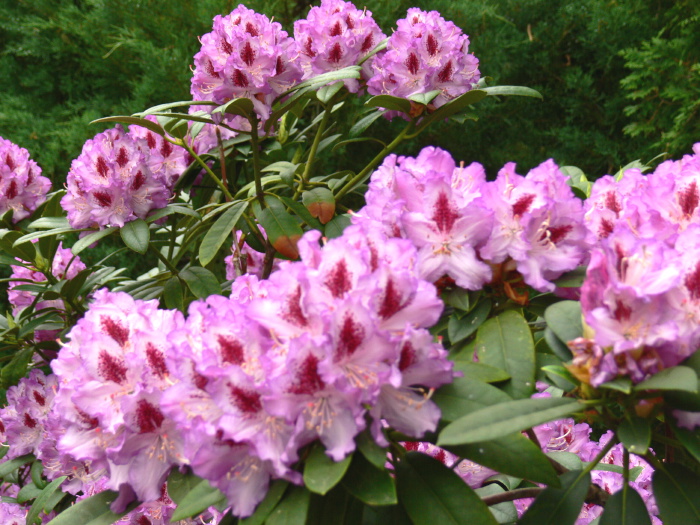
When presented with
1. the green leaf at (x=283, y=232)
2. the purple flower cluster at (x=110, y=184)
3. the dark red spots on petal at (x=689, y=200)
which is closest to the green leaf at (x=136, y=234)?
the purple flower cluster at (x=110, y=184)

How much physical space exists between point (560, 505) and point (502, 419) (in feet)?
0.73

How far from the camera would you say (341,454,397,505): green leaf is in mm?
700

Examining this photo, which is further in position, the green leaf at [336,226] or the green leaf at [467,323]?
the green leaf at [336,226]

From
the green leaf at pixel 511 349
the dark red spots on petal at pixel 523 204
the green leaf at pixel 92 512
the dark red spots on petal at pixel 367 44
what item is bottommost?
the green leaf at pixel 92 512

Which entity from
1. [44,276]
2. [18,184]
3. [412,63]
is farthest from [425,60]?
[44,276]

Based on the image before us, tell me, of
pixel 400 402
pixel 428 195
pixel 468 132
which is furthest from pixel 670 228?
pixel 468 132

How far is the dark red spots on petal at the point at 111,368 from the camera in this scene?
2.77 ft

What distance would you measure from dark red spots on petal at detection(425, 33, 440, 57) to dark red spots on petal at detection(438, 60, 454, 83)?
40mm

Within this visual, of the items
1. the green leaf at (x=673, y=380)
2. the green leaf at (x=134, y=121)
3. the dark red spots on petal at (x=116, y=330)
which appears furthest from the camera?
the green leaf at (x=134, y=121)

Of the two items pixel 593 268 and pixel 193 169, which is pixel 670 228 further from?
pixel 193 169

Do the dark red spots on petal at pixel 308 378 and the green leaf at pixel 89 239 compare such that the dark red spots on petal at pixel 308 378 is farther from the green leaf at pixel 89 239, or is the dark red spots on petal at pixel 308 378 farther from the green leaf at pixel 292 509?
the green leaf at pixel 89 239

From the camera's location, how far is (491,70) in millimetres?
3877

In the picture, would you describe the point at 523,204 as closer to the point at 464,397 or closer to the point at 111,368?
the point at 464,397

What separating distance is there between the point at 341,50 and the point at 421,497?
113 centimetres
